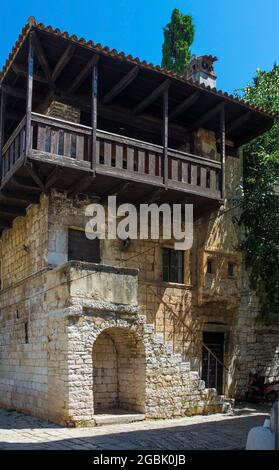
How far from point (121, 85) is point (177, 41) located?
14036 millimetres

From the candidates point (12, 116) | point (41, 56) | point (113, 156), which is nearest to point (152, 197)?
point (113, 156)

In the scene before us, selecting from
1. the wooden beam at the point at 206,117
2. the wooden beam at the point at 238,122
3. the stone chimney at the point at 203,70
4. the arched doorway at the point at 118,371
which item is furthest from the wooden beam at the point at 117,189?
the stone chimney at the point at 203,70

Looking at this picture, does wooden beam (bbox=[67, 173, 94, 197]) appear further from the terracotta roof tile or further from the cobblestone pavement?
the cobblestone pavement

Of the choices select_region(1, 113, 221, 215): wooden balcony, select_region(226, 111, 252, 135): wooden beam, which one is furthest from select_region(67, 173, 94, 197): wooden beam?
select_region(226, 111, 252, 135): wooden beam

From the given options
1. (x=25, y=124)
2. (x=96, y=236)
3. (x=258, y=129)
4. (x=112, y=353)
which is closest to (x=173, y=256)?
(x=96, y=236)

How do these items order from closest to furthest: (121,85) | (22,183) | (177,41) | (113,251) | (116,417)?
1. (116,417)
2. (22,183)
3. (121,85)
4. (113,251)
5. (177,41)

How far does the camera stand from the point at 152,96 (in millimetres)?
12477

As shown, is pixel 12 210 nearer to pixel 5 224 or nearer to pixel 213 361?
pixel 5 224

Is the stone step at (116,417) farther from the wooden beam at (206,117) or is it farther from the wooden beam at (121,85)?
the wooden beam at (206,117)

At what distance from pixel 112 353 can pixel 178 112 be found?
6.37 m

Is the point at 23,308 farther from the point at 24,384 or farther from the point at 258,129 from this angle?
the point at 258,129

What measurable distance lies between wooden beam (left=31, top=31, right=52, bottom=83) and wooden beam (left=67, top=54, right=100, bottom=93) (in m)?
0.57

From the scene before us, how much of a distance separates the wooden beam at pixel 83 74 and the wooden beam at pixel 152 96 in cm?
174

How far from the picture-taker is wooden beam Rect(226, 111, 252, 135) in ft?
45.1
